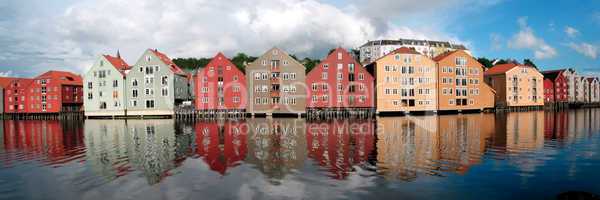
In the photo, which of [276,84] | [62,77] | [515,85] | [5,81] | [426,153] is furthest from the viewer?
[5,81]

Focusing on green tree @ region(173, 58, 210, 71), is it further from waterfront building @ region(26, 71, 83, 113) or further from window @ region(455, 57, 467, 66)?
window @ region(455, 57, 467, 66)

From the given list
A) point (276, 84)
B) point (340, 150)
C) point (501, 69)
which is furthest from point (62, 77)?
point (501, 69)

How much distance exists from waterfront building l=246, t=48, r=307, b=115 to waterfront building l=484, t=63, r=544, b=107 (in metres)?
49.9

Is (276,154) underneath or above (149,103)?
underneath

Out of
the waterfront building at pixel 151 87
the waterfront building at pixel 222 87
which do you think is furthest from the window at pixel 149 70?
the waterfront building at pixel 222 87

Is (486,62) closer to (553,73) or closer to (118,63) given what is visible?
(553,73)

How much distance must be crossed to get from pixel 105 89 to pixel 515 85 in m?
95.0

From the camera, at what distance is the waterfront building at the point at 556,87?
11819 centimetres

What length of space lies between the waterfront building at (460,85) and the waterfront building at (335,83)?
18.5 meters

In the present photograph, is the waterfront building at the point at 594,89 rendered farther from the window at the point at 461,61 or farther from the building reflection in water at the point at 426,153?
the building reflection in water at the point at 426,153

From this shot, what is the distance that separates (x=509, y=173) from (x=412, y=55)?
64.9 metres

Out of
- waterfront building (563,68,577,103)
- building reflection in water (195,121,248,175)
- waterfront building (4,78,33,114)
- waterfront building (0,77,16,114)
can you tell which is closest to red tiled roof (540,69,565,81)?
waterfront building (563,68,577,103)

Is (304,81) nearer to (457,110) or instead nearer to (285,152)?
(457,110)

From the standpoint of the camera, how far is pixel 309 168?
2366 cm
